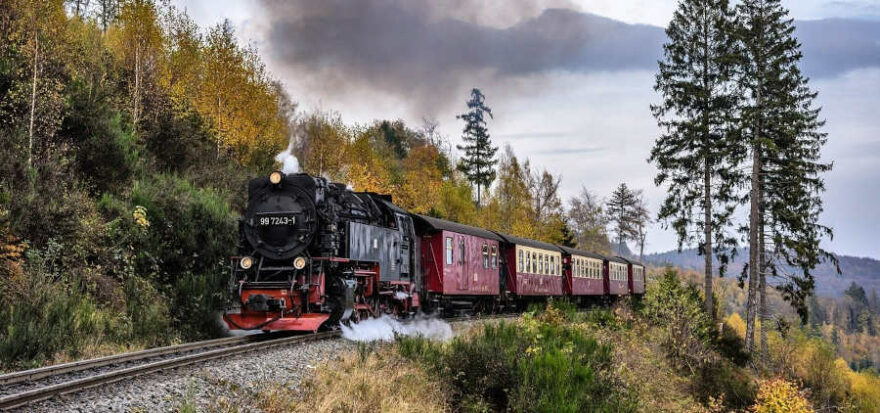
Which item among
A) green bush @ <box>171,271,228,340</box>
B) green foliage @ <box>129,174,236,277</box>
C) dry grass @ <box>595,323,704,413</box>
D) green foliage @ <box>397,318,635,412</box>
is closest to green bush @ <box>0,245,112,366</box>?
green bush @ <box>171,271,228,340</box>

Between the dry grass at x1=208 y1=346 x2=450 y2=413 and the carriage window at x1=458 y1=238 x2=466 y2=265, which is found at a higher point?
the carriage window at x1=458 y1=238 x2=466 y2=265

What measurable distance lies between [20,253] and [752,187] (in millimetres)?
24347

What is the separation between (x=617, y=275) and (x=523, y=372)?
30361mm

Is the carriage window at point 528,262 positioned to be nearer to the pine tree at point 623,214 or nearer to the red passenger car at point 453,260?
A: the red passenger car at point 453,260

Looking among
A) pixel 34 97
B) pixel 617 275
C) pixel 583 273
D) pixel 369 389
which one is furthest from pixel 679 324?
pixel 617 275

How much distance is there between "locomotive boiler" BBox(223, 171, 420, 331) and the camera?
13.1 metres

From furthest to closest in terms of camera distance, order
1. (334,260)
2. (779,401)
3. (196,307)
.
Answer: (779,401), (196,307), (334,260)

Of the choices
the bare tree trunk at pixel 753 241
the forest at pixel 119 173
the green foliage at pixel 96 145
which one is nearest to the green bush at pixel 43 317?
the forest at pixel 119 173

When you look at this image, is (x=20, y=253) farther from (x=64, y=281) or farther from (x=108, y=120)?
(x=108, y=120)

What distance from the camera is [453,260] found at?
19484 millimetres

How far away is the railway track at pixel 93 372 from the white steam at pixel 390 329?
2.13 m

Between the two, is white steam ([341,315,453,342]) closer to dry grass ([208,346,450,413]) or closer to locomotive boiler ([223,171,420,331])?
locomotive boiler ([223,171,420,331])

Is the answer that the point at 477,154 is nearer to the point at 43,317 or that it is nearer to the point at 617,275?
the point at 617,275

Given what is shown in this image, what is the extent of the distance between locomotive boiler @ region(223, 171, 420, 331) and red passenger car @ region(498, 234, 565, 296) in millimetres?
9474
